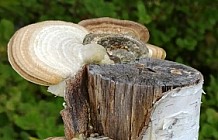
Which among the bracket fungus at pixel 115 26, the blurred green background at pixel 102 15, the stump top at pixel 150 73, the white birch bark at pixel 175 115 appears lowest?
the blurred green background at pixel 102 15

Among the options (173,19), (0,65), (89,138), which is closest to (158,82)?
(89,138)

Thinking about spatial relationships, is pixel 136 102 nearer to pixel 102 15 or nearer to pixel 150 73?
pixel 150 73

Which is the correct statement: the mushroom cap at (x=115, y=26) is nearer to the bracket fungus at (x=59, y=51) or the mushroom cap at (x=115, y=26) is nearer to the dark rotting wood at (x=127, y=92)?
the bracket fungus at (x=59, y=51)

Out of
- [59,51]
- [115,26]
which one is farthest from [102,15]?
[59,51]

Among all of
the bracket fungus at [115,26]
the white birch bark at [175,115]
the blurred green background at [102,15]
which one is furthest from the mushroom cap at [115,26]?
the blurred green background at [102,15]

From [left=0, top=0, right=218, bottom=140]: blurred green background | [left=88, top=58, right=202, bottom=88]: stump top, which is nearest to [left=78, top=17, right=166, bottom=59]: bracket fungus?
[left=88, top=58, right=202, bottom=88]: stump top

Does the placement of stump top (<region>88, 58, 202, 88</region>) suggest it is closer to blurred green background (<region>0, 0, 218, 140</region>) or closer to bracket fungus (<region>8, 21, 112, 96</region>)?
bracket fungus (<region>8, 21, 112, 96</region>)

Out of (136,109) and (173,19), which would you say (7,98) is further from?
(136,109)
